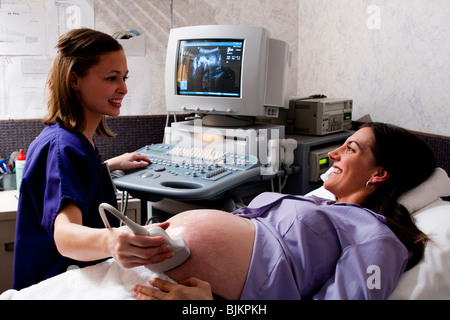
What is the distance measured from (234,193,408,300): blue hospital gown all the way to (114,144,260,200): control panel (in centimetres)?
43

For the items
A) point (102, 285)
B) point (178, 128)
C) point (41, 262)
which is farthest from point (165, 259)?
point (178, 128)

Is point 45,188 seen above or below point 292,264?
above

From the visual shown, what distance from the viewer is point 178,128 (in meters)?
2.22

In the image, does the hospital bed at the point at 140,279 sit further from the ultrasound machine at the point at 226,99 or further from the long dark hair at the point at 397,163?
the ultrasound machine at the point at 226,99

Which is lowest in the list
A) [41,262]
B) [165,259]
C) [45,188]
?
[41,262]

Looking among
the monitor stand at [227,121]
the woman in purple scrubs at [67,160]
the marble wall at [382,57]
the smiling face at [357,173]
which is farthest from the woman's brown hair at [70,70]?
the marble wall at [382,57]

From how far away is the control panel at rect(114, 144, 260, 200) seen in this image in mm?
1700

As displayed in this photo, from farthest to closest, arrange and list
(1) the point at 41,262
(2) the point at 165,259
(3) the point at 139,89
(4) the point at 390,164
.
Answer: (3) the point at 139,89, (4) the point at 390,164, (1) the point at 41,262, (2) the point at 165,259

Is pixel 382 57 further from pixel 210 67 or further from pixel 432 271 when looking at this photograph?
pixel 432 271

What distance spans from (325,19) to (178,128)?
3.71 ft

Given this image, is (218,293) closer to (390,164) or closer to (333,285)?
(333,285)

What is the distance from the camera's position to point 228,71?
2.10 m

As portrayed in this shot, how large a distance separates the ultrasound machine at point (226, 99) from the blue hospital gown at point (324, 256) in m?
0.65

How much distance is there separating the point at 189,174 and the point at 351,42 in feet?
4.13
